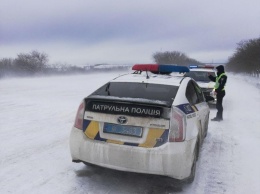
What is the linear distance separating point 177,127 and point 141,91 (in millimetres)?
1007

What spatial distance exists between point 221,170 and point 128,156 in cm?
201

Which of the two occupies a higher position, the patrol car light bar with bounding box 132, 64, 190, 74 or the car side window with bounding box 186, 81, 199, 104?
the patrol car light bar with bounding box 132, 64, 190, 74

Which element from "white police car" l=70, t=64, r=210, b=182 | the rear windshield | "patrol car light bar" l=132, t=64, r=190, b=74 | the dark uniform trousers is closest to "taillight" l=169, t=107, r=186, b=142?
"white police car" l=70, t=64, r=210, b=182

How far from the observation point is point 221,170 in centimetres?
496

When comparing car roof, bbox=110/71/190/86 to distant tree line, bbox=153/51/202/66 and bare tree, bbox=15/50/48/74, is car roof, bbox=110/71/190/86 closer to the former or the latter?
bare tree, bbox=15/50/48/74

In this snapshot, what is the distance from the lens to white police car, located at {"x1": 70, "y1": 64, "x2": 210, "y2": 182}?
3779 mm

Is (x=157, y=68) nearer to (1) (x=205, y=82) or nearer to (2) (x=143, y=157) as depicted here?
(2) (x=143, y=157)

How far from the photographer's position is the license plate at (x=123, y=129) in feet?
12.8

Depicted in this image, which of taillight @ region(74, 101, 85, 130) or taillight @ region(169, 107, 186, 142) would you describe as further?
taillight @ region(74, 101, 85, 130)

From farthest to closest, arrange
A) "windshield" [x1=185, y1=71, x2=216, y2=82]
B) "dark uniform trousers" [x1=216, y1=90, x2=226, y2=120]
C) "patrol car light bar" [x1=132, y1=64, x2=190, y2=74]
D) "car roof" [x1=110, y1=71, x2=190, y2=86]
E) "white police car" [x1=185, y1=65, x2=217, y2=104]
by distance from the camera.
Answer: "windshield" [x1=185, y1=71, x2=216, y2=82]
"white police car" [x1=185, y1=65, x2=217, y2=104]
"dark uniform trousers" [x1=216, y1=90, x2=226, y2=120]
"patrol car light bar" [x1=132, y1=64, x2=190, y2=74]
"car roof" [x1=110, y1=71, x2=190, y2=86]

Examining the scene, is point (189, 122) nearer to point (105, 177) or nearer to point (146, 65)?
point (105, 177)

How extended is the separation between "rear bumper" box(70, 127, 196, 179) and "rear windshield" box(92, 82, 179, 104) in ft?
2.52

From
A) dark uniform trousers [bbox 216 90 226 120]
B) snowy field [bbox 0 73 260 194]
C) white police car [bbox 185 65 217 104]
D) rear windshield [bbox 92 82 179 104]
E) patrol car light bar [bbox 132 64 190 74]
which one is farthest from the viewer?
white police car [bbox 185 65 217 104]

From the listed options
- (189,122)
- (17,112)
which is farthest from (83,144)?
(17,112)
